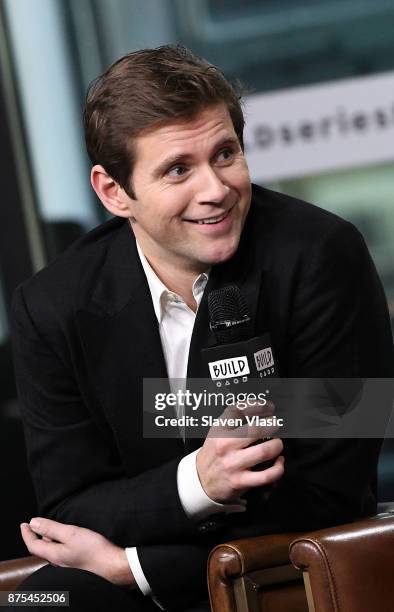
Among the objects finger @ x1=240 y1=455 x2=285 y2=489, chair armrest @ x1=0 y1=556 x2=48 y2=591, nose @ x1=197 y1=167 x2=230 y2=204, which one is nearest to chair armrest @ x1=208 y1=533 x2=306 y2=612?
finger @ x1=240 y1=455 x2=285 y2=489

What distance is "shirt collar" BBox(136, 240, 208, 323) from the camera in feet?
7.06

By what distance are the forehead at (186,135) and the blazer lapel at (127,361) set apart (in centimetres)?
29

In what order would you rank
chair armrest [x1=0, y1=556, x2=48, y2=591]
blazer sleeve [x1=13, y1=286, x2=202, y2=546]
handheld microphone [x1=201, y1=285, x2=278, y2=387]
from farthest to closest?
chair armrest [x1=0, y1=556, x2=48, y2=591] → blazer sleeve [x1=13, y1=286, x2=202, y2=546] → handheld microphone [x1=201, y1=285, x2=278, y2=387]

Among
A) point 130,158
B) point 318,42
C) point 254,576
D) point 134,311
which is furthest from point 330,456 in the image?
point 318,42

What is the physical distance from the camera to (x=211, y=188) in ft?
6.54

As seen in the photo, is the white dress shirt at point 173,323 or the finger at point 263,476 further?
the white dress shirt at point 173,323

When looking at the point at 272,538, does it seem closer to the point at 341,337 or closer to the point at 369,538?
the point at 369,538

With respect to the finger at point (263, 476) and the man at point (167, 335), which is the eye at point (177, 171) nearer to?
the man at point (167, 335)

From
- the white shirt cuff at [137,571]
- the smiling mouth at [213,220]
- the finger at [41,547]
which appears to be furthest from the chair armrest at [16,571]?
the smiling mouth at [213,220]

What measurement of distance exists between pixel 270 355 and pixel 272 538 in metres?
0.32

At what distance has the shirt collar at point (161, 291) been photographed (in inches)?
84.7

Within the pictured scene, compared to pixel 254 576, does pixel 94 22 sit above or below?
above

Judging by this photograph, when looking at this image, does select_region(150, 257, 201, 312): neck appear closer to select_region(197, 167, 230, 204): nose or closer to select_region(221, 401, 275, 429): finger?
select_region(197, 167, 230, 204): nose

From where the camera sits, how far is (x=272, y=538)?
6.26ft
